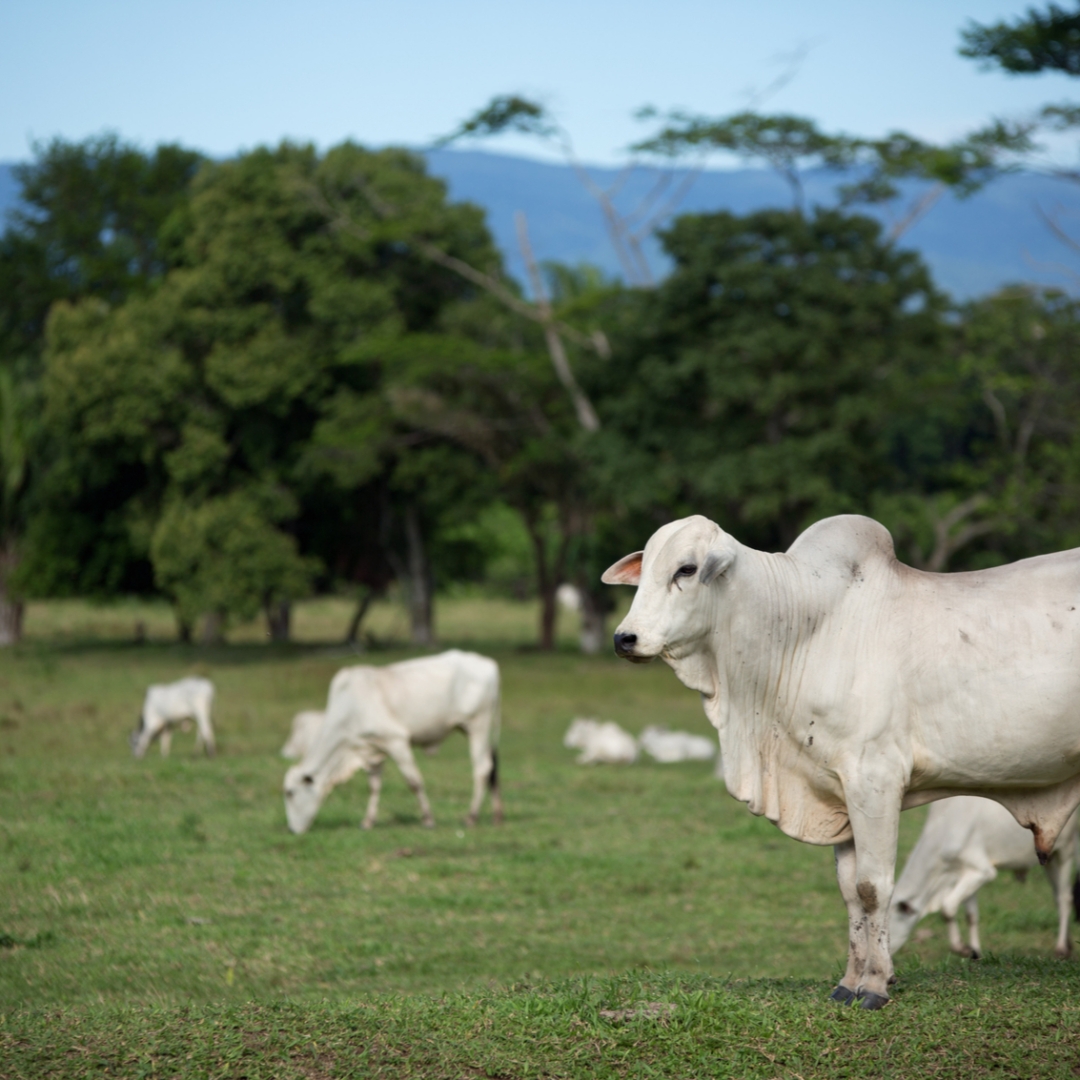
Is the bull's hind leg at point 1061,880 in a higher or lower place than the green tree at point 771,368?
lower

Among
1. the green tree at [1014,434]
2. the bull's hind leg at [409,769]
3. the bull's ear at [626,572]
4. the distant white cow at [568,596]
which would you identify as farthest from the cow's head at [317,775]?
the distant white cow at [568,596]

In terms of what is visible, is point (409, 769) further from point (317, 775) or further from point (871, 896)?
point (871, 896)

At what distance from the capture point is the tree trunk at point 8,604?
1206 inches

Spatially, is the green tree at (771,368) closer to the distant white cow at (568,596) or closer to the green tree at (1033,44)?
the green tree at (1033,44)

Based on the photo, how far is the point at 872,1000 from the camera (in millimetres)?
4984

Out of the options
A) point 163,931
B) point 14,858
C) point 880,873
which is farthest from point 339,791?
point 880,873

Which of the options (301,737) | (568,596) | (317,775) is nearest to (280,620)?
(568,596)

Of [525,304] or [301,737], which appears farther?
[525,304]

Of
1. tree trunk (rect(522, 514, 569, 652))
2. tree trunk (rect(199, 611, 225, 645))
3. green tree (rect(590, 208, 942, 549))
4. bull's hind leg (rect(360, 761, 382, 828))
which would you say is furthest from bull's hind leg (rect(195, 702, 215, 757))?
tree trunk (rect(199, 611, 225, 645))

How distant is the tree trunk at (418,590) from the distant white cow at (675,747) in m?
12.3

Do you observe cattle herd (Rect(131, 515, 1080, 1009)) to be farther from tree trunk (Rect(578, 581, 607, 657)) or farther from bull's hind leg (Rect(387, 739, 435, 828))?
tree trunk (Rect(578, 581, 607, 657))

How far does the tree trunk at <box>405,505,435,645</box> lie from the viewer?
29891 millimetres

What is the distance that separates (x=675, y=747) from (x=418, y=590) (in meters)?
13.0

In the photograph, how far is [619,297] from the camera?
2712 centimetres
